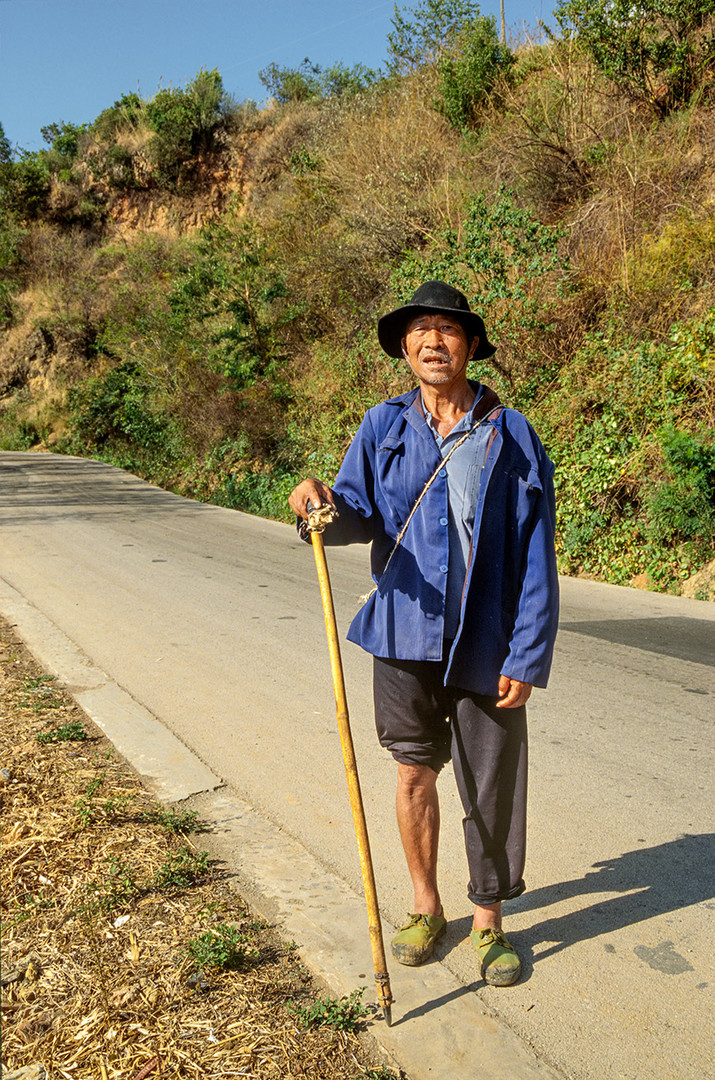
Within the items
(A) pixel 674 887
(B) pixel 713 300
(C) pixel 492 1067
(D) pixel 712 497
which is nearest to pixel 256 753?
(A) pixel 674 887

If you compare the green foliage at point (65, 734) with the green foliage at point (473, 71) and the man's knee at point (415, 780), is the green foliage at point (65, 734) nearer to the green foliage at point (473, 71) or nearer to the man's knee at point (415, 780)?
the man's knee at point (415, 780)

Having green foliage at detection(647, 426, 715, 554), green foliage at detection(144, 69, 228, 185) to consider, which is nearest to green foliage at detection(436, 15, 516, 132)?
green foliage at detection(647, 426, 715, 554)

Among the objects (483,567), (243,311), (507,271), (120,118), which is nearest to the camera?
(483,567)

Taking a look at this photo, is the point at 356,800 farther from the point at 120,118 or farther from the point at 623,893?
the point at 120,118

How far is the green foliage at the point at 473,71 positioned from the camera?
1850cm

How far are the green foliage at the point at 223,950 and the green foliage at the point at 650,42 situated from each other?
14841 millimetres

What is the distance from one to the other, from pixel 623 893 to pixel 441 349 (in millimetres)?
2050

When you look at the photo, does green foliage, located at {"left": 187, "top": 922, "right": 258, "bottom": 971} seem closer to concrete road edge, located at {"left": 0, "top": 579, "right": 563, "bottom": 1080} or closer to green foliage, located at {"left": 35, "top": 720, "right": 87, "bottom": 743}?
concrete road edge, located at {"left": 0, "top": 579, "right": 563, "bottom": 1080}

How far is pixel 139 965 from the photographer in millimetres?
2746

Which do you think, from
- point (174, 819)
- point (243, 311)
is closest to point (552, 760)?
point (174, 819)

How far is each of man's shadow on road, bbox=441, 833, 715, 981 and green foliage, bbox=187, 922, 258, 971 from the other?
648mm

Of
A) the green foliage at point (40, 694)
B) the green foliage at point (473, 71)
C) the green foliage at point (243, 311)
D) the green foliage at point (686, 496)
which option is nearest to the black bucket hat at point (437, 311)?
the green foliage at point (40, 694)

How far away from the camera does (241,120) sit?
119 ft

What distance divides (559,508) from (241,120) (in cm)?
3090
